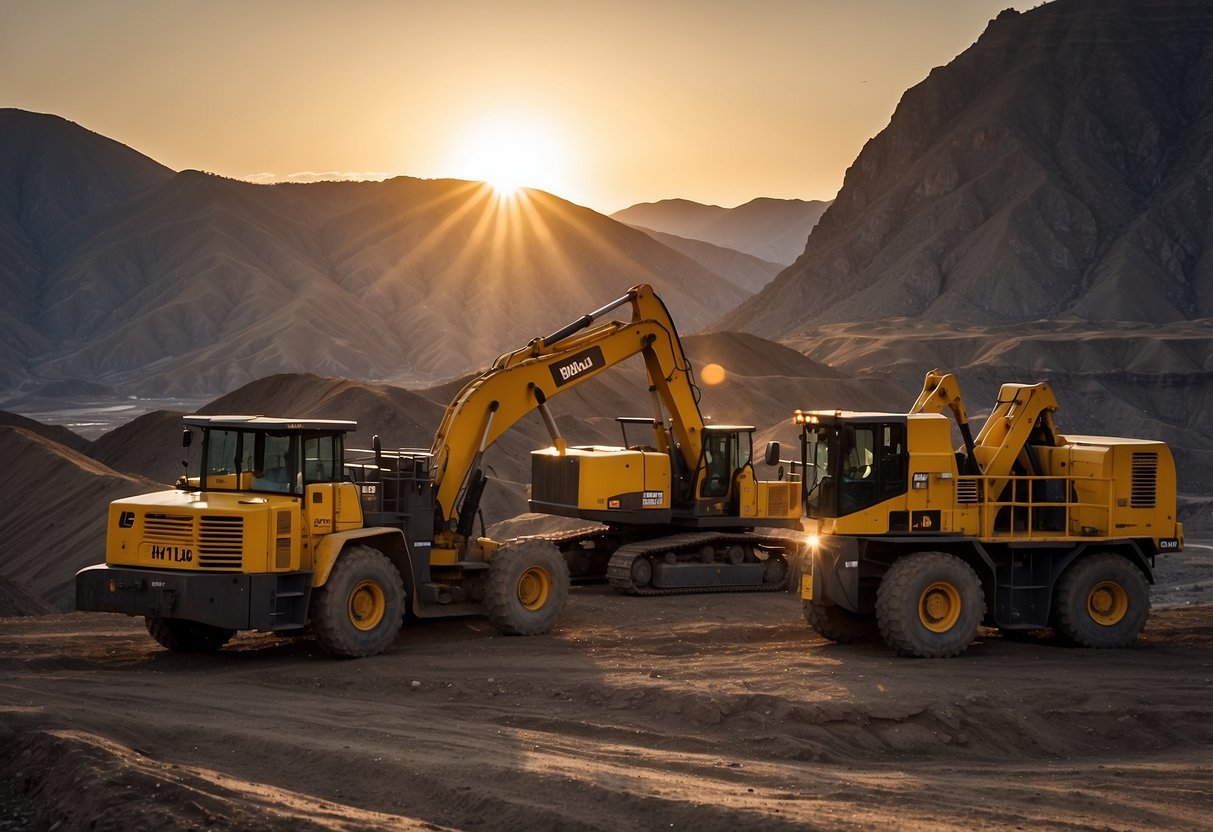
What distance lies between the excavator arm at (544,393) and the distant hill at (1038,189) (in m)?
89.7

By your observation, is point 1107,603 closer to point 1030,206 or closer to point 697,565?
point 697,565

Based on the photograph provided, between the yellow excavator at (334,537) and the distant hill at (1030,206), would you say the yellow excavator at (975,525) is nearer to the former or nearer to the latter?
the yellow excavator at (334,537)

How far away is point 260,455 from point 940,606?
8310 millimetres

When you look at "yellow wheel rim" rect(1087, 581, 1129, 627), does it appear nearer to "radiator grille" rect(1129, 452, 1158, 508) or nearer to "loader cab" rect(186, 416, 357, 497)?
"radiator grille" rect(1129, 452, 1158, 508)

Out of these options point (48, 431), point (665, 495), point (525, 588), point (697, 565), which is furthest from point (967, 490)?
point (48, 431)

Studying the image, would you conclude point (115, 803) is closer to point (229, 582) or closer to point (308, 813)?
point (308, 813)

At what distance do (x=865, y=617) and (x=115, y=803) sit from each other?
1070 cm

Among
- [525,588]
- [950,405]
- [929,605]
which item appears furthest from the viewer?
[525,588]

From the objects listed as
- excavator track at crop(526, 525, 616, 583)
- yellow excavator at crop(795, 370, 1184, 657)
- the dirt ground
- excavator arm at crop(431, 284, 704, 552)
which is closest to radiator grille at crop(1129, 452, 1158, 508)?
yellow excavator at crop(795, 370, 1184, 657)

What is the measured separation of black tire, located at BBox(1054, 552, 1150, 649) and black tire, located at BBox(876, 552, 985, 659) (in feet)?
4.46

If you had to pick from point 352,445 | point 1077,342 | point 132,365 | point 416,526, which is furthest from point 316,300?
point 416,526

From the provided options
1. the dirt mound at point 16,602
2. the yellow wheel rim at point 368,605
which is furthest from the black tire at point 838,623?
the dirt mound at point 16,602

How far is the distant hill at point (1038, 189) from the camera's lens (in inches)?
4348

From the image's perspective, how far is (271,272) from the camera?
494 ft
